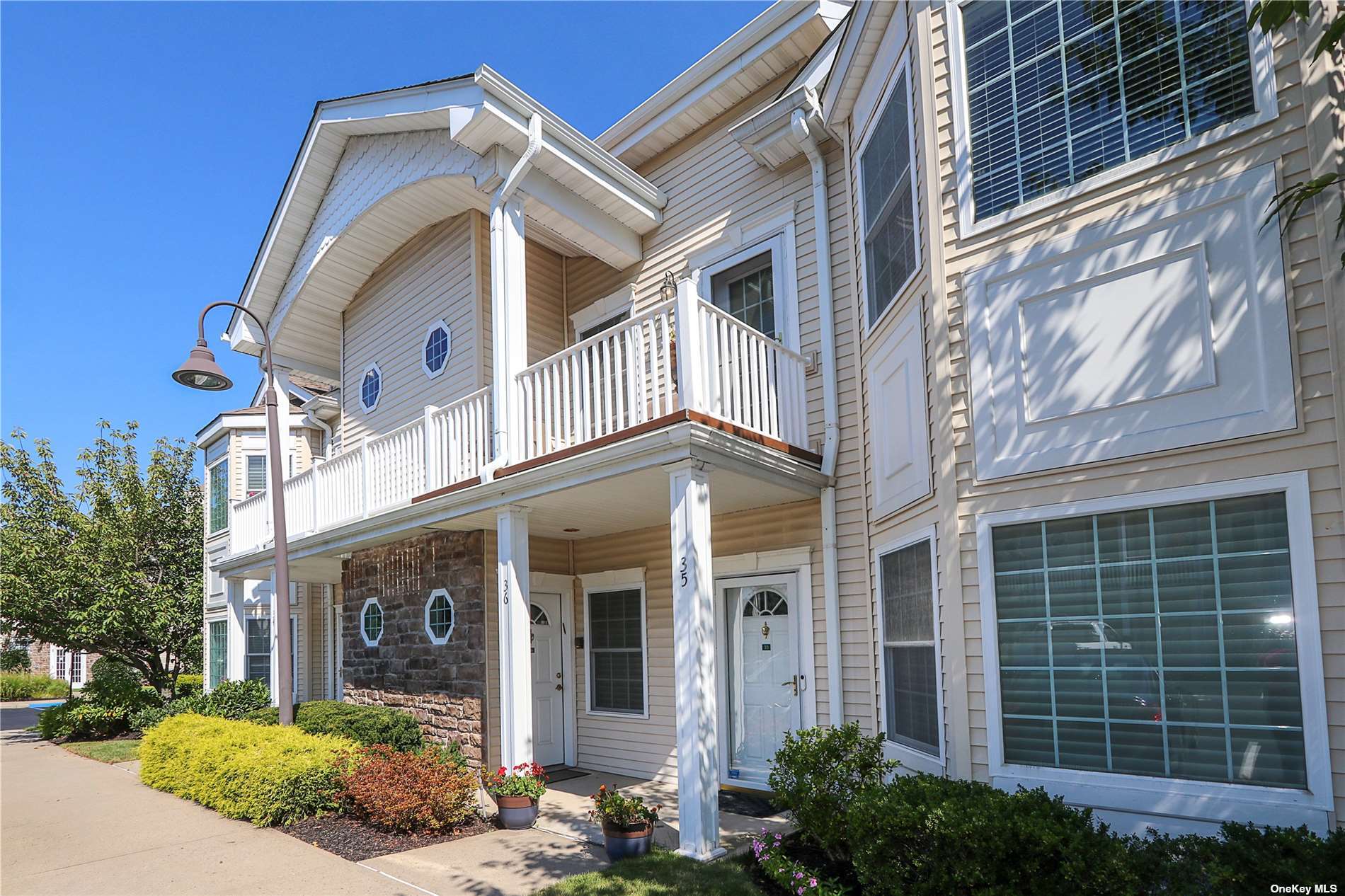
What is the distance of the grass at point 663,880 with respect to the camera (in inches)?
217

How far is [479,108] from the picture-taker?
332 inches

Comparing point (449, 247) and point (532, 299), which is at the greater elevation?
point (449, 247)

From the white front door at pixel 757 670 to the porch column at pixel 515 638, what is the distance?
85.8 inches

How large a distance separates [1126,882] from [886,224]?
5200 mm

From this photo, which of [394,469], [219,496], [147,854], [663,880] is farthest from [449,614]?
[219,496]

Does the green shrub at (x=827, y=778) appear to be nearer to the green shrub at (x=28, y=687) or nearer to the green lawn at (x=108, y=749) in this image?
the green lawn at (x=108, y=749)

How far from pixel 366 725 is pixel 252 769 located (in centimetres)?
161

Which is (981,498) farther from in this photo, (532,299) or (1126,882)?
(532,299)

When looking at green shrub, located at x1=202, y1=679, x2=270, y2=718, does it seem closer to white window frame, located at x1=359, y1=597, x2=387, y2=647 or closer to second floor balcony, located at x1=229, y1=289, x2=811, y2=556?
white window frame, located at x1=359, y1=597, x2=387, y2=647

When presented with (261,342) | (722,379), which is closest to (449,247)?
(261,342)

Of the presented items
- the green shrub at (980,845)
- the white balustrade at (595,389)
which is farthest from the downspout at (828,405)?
the green shrub at (980,845)

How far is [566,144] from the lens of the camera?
8.98 meters

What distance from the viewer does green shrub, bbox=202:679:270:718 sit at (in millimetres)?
13227

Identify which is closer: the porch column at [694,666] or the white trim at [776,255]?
the porch column at [694,666]
